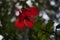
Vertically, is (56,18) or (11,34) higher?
(56,18)

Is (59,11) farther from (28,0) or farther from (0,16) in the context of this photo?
(0,16)

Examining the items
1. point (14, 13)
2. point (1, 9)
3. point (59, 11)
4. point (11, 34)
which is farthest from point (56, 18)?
point (11, 34)

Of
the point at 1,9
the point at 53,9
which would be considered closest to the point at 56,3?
the point at 53,9

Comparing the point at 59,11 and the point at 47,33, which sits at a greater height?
the point at 59,11

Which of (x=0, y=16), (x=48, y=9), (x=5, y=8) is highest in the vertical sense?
(x=48, y=9)

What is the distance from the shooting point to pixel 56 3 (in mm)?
2463

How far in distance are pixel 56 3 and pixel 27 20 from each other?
5.26ft

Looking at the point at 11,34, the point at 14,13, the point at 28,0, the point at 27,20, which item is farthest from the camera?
the point at 14,13

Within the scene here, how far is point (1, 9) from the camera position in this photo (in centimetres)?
220

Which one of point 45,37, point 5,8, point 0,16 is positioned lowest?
point 45,37

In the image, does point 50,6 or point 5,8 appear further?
point 50,6

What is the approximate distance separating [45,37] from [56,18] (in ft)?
4.93

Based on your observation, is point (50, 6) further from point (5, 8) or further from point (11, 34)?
point (11, 34)

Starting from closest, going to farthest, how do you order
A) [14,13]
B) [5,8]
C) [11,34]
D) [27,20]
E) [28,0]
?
[27,20], [11,34], [28,0], [5,8], [14,13]
